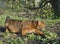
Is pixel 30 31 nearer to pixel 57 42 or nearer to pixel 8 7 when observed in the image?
pixel 57 42

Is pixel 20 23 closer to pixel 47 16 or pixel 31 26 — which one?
pixel 31 26

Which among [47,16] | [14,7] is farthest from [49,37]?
[14,7]

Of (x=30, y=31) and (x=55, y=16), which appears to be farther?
(x=55, y=16)

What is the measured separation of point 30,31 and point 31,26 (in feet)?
0.67

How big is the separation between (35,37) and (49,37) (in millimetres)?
482

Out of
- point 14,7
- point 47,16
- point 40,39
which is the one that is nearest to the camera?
point 40,39

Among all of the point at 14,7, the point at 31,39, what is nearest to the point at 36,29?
the point at 31,39

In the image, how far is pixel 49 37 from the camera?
792 cm

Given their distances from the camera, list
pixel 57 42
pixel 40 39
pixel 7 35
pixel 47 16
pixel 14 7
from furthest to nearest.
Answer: pixel 14 7, pixel 47 16, pixel 7 35, pixel 40 39, pixel 57 42

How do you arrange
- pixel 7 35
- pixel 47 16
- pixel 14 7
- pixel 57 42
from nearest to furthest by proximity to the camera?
pixel 57 42, pixel 7 35, pixel 47 16, pixel 14 7

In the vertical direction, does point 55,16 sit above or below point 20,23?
below

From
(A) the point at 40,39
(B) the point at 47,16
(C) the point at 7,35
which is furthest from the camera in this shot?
(B) the point at 47,16

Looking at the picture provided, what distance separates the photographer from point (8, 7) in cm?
2031

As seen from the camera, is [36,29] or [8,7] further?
[8,7]
